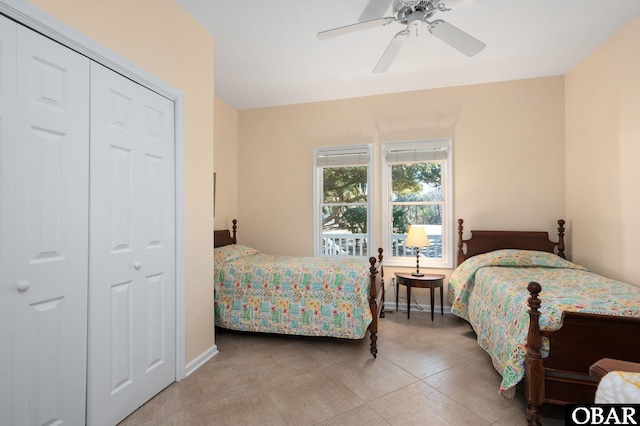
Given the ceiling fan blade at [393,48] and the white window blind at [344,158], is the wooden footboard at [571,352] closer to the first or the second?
the ceiling fan blade at [393,48]

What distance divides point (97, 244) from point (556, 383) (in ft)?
9.21

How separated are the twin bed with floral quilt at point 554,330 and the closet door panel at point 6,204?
2653 millimetres

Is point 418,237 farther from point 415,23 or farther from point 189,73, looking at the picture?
point 189,73

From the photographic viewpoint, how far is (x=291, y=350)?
292 cm

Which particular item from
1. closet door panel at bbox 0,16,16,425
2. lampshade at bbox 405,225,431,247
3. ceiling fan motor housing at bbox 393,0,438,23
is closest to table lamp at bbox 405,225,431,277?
lampshade at bbox 405,225,431,247

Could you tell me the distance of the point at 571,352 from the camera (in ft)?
5.87

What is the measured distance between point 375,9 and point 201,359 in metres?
3.26

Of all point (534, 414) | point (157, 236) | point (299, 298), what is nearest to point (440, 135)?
point (299, 298)

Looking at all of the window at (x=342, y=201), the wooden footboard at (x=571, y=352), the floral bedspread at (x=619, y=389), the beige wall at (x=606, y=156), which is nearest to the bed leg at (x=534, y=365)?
the wooden footboard at (x=571, y=352)

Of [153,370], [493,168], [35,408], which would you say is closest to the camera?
[35,408]

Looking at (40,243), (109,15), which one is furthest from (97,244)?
(109,15)

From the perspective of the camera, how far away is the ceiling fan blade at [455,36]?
6.98 feet

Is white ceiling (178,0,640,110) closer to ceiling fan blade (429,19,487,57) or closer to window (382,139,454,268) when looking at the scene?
ceiling fan blade (429,19,487,57)

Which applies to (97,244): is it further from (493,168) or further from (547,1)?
(493,168)
